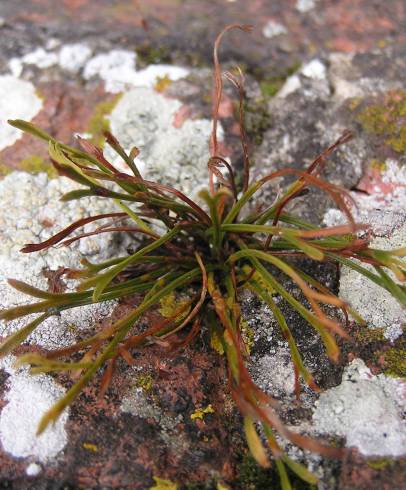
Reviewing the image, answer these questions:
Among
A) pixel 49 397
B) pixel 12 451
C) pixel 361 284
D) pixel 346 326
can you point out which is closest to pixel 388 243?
pixel 361 284

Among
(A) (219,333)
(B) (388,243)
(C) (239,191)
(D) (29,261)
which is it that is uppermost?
(C) (239,191)

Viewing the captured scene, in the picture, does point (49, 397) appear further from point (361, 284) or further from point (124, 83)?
point (124, 83)

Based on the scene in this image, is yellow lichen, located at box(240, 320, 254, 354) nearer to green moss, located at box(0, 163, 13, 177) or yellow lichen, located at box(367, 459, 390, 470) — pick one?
yellow lichen, located at box(367, 459, 390, 470)

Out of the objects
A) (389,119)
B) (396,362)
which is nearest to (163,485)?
(396,362)

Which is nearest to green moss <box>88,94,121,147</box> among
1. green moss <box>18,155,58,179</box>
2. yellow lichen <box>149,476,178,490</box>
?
green moss <box>18,155,58,179</box>

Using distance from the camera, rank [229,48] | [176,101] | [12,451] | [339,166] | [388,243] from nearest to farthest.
Answer: [12,451], [388,243], [339,166], [176,101], [229,48]

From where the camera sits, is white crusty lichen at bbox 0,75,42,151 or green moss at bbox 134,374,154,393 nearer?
green moss at bbox 134,374,154,393
